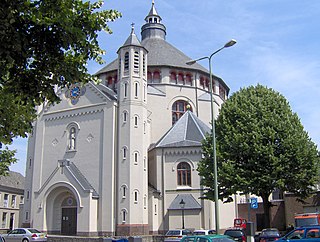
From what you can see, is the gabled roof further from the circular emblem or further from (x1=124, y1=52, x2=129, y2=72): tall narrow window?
the circular emblem

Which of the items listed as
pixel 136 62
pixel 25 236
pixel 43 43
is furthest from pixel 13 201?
pixel 43 43

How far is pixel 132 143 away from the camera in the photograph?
1471 inches

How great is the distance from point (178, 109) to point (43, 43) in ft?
127

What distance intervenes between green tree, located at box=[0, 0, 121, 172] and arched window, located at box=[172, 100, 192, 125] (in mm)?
36433

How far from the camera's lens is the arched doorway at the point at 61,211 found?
127ft

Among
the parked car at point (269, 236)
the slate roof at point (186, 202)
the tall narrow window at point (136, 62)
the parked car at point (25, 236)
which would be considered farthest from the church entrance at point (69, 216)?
the parked car at point (269, 236)

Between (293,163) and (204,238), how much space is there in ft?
48.6

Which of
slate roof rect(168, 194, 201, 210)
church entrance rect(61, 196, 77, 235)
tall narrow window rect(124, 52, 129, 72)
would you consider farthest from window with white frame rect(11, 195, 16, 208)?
slate roof rect(168, 194, 201, 210)

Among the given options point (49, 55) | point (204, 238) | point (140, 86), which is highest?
point (140, 86)

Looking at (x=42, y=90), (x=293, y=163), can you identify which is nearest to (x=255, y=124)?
(x=293, y=163)

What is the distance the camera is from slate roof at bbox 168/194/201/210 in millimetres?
36781

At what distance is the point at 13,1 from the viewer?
828 cm

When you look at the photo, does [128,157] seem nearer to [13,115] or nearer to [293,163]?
[293,163]

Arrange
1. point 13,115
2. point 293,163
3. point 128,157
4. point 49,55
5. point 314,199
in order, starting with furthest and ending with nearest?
point 314,199 → point 128,157 → point 293,163 → point 13,115 → point 49,55
